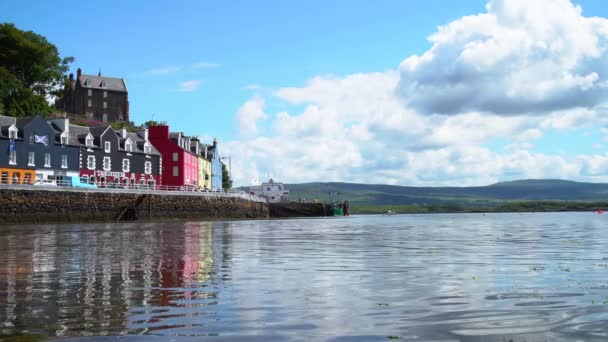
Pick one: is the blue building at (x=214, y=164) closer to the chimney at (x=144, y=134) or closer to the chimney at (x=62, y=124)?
the chimney at (x=144, y=134)

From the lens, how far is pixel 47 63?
4333 inches

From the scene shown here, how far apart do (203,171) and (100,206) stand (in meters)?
52.1

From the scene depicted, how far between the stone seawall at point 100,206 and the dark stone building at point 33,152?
8735mm

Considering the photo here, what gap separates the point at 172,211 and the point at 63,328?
7048 cm

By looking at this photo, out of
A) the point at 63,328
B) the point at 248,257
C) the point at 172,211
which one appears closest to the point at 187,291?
the point at 63,328

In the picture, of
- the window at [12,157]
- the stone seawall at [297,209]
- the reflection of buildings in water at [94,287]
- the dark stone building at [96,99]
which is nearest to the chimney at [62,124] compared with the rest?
the window at [12,157]

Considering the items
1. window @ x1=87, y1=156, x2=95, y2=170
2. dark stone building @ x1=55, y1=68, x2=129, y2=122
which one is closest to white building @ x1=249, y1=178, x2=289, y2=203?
dark stone building @ x1=55, y1=68, x2=129, y2=122

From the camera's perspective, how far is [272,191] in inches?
5655

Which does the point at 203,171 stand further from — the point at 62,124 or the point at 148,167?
the point at 62,124

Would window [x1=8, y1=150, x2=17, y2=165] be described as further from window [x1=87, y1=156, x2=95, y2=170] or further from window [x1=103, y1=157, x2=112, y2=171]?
window [x1=103, y1=157, x2=112, y2=171]

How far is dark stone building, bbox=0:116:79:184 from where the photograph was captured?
73.1 m

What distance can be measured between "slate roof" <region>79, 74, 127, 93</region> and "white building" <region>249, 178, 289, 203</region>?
4248 centimetres

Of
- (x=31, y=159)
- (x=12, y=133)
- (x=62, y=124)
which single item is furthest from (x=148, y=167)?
(x=12, y=133)

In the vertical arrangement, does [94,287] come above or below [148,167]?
below
